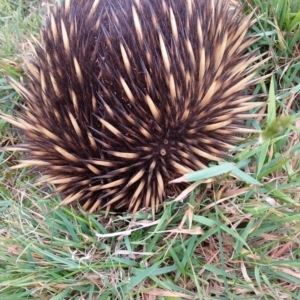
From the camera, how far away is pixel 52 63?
4.06 feet

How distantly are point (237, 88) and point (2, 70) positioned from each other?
3.19ft

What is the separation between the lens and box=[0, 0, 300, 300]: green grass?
121cm

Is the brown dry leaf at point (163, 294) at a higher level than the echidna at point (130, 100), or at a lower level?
lower

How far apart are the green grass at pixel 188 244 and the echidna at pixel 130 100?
0.08 m

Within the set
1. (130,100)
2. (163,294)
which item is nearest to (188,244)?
(163,294)

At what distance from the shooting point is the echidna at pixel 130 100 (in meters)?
1.13

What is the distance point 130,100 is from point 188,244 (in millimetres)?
438

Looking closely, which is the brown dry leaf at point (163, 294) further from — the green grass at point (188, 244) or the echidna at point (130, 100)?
the echidna at point (130, 100)

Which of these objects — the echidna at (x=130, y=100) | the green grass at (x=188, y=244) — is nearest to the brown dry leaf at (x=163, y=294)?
the green grass at (x=188, y=244)

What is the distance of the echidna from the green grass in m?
0.08

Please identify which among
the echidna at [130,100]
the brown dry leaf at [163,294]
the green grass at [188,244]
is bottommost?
the brown dry leaf at [163,294]

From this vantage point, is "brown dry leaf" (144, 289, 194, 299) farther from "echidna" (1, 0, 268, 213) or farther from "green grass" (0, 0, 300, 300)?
"echidna" (1, 0, 268, 213)

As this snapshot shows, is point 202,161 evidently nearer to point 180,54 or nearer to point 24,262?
point 180,54

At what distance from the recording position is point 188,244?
1.24 metres
